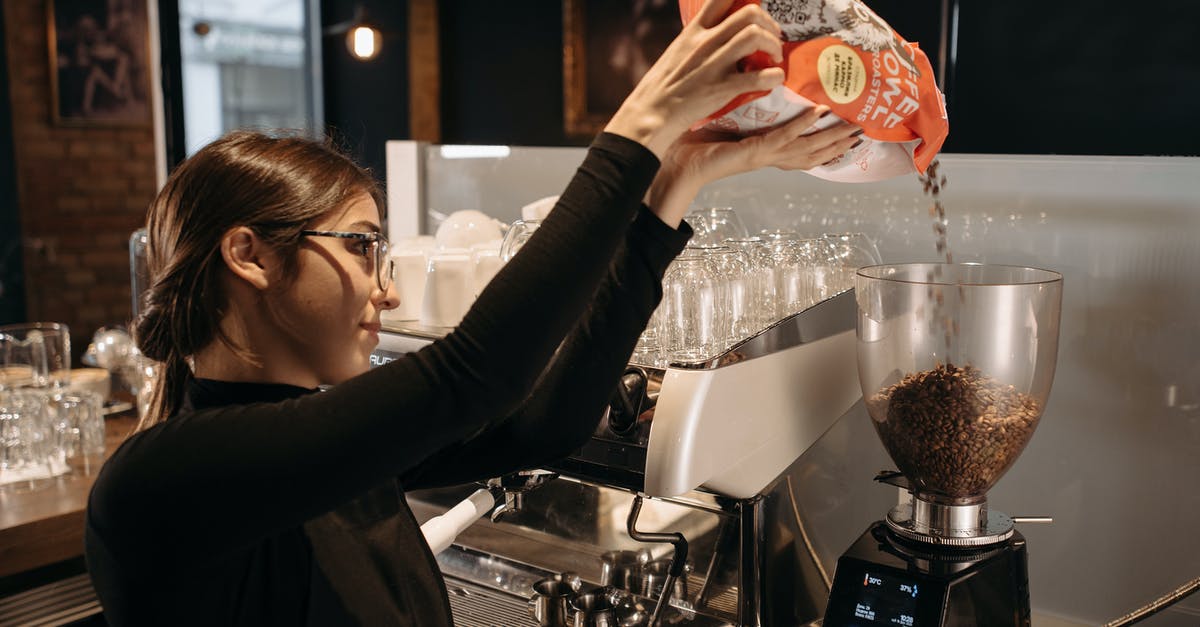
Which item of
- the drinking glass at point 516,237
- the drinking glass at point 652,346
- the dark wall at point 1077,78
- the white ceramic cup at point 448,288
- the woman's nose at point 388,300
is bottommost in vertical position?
the drinking glass at point 652,346

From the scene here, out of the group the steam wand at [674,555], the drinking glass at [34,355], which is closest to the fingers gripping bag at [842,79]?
the steam wand at [674,555]

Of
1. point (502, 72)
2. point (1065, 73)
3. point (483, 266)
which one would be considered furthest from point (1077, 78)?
point (502, 72)

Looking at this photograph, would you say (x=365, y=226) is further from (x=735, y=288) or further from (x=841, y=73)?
(x=735, y=288)

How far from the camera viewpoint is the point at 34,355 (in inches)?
102

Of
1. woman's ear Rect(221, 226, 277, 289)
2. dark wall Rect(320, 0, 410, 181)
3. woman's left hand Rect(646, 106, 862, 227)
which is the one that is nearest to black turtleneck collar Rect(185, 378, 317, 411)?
woman's ear Rect(221, 226, 277, 289)

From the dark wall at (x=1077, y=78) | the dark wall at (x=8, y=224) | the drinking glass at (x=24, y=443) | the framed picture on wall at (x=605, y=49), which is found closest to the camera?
the dark wall at (x=1077, y=78)

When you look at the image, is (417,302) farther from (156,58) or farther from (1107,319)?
(156,58)

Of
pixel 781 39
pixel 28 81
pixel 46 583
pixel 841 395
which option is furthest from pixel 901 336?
pixel 28 81

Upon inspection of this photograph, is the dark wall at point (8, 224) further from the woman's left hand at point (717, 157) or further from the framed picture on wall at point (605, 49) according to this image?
the woman's left hand at point (717, 157)

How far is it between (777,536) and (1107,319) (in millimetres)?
658

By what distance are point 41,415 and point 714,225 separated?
1598 mm

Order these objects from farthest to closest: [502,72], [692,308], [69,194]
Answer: [69,194] < [502,72] < [692,308]

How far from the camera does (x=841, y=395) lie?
1.48 meters

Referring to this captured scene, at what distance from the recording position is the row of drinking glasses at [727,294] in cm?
148
